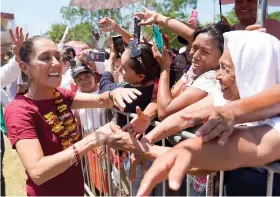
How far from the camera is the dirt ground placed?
170 inches

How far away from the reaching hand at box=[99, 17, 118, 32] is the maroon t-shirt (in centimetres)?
133

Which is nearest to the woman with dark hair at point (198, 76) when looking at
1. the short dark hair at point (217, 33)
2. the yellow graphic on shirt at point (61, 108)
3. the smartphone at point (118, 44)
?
the short dark hair at point (217, 33)

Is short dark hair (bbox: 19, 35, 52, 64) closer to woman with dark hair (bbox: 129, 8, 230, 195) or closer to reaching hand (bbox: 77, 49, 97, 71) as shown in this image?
woman with dark hair (bbox: 129, 8, 230, 195)

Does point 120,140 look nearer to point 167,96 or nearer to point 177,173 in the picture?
point 167,96

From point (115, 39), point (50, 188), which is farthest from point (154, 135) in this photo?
point (115, 39)

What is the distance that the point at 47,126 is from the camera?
6.52 feet

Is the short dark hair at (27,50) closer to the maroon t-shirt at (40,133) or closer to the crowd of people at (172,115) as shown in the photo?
the crowd of people at (172,115)

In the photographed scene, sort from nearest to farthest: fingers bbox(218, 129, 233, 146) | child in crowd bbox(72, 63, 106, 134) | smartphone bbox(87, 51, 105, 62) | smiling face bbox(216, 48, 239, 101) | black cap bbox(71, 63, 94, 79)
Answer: fingers bbox(218, 129, 233, 146)
smiling face bbox(216, 48, 239, 101)
child in crowd bbox(72, 63, 106, 134)
black cap bbox(71, 63, 94, 79)
smartphone bbox(87, 51, 105, 62)

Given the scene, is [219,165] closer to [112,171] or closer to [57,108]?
[57,108]

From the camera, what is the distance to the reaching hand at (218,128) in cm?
112

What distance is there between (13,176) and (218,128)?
437 cm

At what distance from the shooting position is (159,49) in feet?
7.22

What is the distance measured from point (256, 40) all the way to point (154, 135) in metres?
0.72

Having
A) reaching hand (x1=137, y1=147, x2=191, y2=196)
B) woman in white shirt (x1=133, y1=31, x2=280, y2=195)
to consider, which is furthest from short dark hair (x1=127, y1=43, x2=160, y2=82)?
reaching hand (x1=137, y1=147, x2=191, y2=196)
